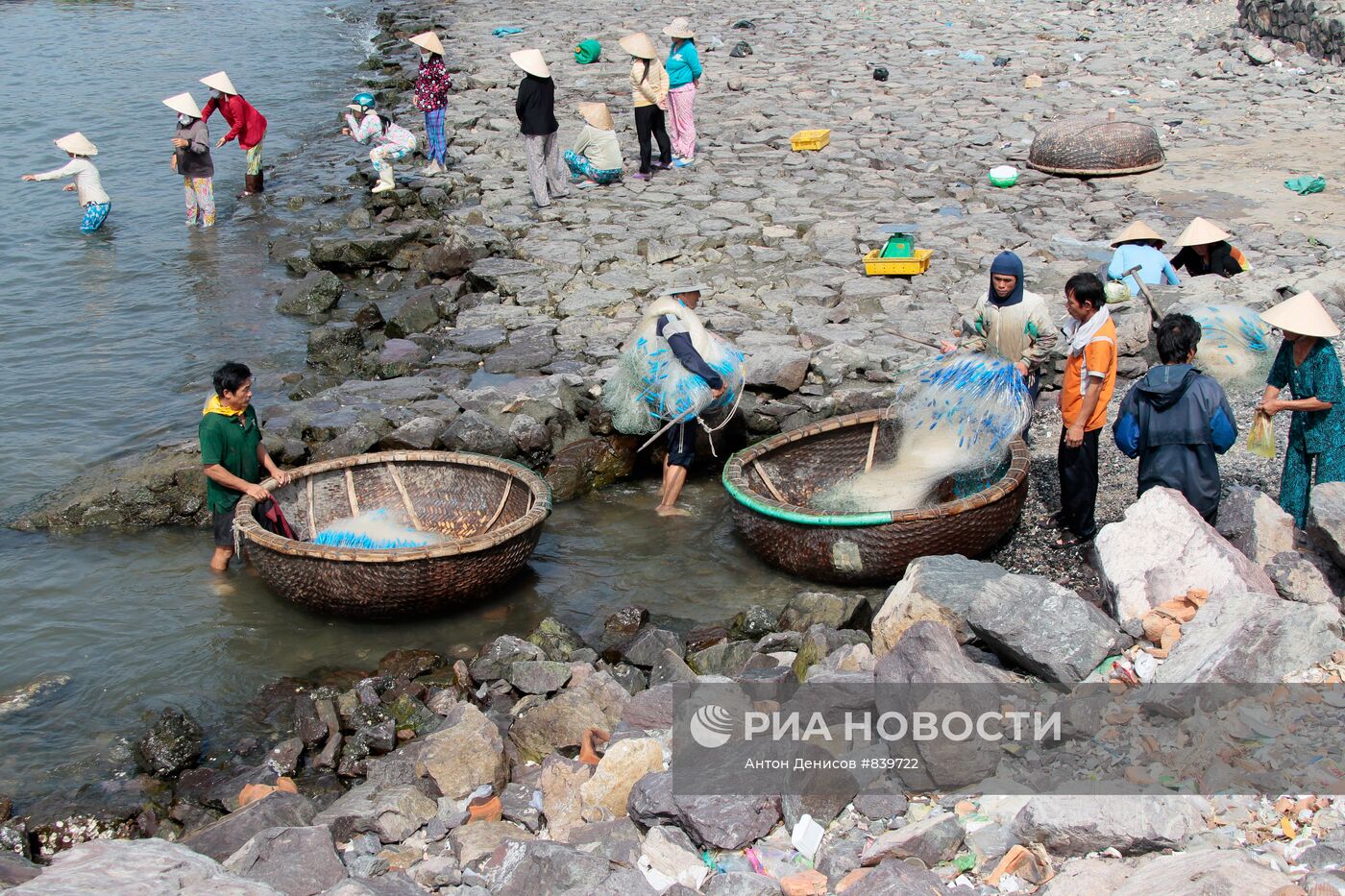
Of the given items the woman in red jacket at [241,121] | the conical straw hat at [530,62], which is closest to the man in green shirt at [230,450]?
the conical straw hat at [530,62]

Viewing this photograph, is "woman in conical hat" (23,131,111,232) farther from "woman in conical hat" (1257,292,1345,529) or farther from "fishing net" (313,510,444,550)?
"woman in conical hat" (1257,292,1345,529)

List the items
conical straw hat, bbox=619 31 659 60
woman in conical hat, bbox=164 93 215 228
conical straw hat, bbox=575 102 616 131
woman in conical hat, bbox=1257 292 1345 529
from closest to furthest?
woman in conical hat, bbox=1257 292 1345 529, conical straw hat, bbox=619 31 659 60, conical straw hat, bbox=575 102 616 131, woman in conical hat, bbox=164 93 215 228

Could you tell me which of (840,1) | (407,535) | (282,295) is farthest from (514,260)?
(840,1)

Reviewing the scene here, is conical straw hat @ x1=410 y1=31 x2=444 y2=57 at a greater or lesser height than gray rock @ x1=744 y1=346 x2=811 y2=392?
greater

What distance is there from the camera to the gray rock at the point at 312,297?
483 inches

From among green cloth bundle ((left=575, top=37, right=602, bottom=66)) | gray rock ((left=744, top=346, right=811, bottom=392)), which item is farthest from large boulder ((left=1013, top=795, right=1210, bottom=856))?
green cloth bundle ((left=575, top=37, right=602, bottom=66))

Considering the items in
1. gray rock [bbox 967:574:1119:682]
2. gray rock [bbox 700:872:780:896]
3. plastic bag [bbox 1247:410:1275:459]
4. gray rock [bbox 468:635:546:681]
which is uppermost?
plastic bag [bbox 1247:410:1275:459]

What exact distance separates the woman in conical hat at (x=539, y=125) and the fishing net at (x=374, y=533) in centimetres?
623

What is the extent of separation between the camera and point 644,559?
7805mm

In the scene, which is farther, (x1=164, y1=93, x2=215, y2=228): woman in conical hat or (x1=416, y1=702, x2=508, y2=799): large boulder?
(x1=164, y1=93, x2=215, y2=228): woman in conical hat

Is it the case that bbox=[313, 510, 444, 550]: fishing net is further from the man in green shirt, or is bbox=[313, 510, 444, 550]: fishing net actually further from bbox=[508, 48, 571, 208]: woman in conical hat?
bbox=[508, 48, 571, 208]: woman in conical hat

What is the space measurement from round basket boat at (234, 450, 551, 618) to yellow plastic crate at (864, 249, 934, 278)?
454cm

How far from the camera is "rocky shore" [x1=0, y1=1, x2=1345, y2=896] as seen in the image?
4344mm

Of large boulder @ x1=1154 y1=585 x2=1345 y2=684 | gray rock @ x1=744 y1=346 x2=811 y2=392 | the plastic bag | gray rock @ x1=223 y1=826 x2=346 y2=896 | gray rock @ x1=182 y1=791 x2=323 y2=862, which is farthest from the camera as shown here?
gray rock @ x1=744 y1=346 x2=811 y2=392
